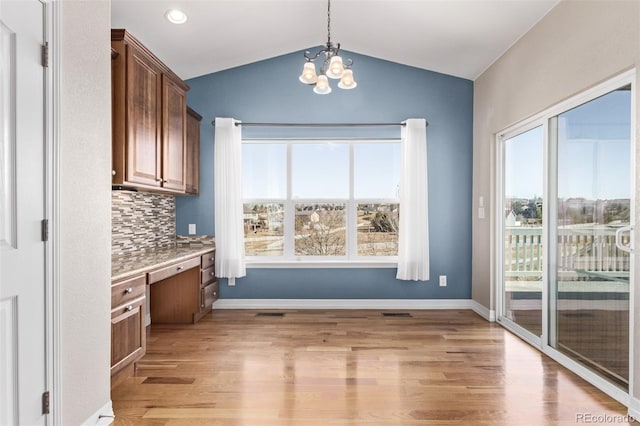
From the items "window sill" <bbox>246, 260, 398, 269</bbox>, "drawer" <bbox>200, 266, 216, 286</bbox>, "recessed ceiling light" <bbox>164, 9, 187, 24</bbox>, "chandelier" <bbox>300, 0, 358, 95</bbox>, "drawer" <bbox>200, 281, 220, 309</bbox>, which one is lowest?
"drawer" <bbox>200, 281, 220, 309</bbox>

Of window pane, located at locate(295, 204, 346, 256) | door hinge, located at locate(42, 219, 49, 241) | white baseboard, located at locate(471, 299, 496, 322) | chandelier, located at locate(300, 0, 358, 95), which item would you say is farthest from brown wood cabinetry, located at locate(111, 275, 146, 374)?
white baseboard, located at locate(471, 299, 496, 322)

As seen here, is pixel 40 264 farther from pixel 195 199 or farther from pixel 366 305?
pixel 366 305

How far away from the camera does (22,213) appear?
1.62m

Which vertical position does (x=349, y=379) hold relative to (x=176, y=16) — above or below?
below

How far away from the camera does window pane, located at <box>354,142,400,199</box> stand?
455cm

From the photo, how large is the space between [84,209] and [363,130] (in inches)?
127

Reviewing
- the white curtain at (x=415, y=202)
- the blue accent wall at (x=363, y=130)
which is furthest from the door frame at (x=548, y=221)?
the white curtain at (x=415, y=202)

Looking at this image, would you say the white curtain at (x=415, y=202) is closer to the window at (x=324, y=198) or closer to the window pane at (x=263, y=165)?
the window at (x=324, y=198)

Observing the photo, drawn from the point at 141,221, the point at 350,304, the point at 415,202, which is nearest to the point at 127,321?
the point at 141,221

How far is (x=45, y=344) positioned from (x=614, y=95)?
3.55 meters

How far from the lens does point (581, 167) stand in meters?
2.76

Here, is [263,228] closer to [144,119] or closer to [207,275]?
[207,275]

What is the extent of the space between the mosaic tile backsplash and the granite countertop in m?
0.10

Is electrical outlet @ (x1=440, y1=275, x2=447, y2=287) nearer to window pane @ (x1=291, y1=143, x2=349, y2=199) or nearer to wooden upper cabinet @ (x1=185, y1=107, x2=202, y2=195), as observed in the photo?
window pane @ (x1=291, y1=143, x2=349, y2=199)
